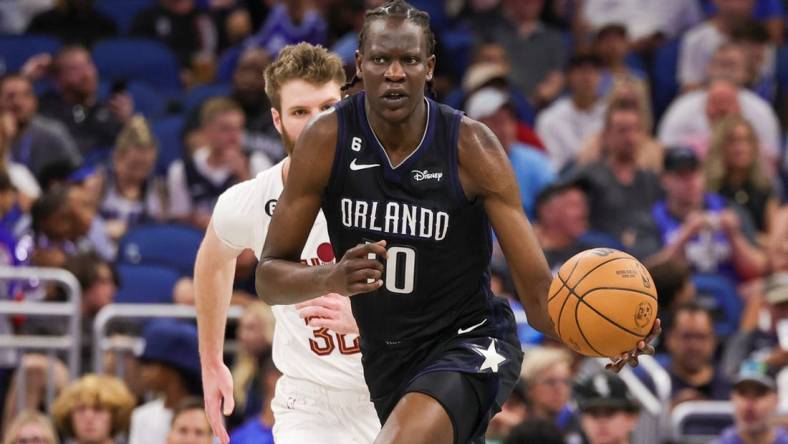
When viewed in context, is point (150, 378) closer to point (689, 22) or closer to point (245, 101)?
point (245, 101)

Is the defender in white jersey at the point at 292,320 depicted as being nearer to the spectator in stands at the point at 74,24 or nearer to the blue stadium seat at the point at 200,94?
the blue stadium seat at the point at 200,94

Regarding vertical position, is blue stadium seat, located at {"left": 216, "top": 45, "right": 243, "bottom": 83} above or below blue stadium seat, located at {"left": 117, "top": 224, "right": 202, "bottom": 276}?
above

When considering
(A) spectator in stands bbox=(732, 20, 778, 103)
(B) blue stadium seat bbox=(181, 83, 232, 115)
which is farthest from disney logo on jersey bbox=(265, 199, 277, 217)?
(A) spectator in stands bbox=(732, 20, 778, 103)

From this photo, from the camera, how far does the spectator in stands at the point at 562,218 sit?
1038cm

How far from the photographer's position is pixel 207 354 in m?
5.94

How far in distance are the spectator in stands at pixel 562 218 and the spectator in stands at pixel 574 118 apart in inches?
69.5

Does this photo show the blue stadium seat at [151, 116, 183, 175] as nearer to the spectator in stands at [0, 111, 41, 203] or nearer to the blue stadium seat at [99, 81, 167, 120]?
the blue stadium seat at [99, 81, 167, 120]

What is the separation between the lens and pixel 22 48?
13.2m

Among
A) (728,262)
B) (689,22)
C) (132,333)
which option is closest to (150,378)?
(132,333)

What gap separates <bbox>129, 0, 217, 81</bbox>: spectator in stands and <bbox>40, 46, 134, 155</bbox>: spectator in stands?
1418mm

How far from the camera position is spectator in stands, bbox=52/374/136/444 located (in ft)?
27.8

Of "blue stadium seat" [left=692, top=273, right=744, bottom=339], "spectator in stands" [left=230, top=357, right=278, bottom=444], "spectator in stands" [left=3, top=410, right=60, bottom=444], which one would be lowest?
"blue stadium seat" [left=692, top=273, right=744, bottom=339]

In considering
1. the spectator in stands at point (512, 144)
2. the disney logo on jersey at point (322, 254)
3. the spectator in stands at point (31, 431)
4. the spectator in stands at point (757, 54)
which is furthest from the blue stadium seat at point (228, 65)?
the disney logo on jersey at point (322, 254)

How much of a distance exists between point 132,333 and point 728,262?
4.13 m
